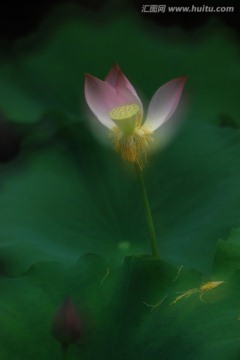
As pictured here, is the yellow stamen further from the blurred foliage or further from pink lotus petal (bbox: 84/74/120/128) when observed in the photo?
the blurred foliage

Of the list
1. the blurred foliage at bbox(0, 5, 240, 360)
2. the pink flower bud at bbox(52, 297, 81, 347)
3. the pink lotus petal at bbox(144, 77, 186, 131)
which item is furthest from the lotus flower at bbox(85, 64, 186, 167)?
the pink flower bud at bbox(52, 297, 81, 347)

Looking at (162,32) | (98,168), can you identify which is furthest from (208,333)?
(162,32)

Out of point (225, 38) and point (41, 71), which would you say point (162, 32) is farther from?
point (41, 71)

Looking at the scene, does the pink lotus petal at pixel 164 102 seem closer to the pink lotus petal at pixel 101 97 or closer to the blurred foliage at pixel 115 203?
the pink lotus petal at pixel 101 97

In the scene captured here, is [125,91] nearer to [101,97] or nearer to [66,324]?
[101,97]

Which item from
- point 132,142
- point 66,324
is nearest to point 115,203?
point 132,142
